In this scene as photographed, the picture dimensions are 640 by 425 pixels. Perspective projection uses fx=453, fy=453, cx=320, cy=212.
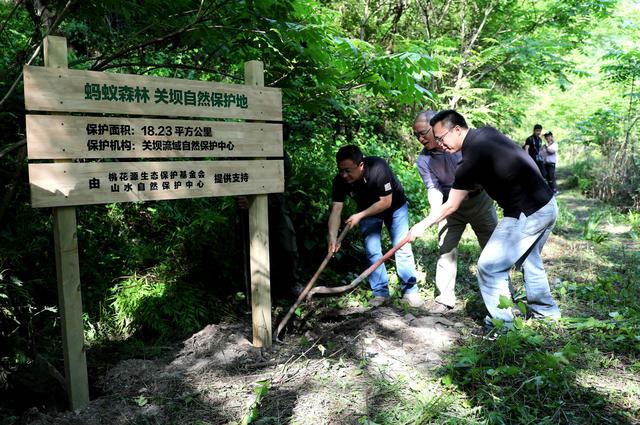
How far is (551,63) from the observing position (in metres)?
10.9

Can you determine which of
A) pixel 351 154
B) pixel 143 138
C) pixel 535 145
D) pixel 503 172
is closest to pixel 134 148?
pixel 143 138

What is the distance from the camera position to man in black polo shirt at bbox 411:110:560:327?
366cm

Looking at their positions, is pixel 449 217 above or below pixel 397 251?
above

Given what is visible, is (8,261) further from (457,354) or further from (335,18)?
(335,18)

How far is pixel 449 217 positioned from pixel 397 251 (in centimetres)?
67

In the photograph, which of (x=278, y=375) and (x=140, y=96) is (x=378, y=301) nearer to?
(x=278, y=375)

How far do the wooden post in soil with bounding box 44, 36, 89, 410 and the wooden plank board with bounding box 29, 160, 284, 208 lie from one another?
0.15 m

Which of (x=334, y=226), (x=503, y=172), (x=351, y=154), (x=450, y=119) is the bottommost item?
(x=334, y=226)

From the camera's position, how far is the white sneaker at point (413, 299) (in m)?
5.00

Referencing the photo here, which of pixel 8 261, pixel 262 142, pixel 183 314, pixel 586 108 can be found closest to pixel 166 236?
pixel 183 314

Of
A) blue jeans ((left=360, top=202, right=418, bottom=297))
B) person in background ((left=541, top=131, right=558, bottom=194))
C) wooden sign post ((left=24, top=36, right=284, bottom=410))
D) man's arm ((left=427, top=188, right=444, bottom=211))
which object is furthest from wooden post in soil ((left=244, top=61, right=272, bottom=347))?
person in background ((left=541, top=131, right=558, bottom=194))

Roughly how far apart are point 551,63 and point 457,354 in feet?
32.4

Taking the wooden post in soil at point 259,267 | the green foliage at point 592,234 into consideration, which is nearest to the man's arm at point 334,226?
the wooden post in soil at point 259,267

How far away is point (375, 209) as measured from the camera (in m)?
4.69
